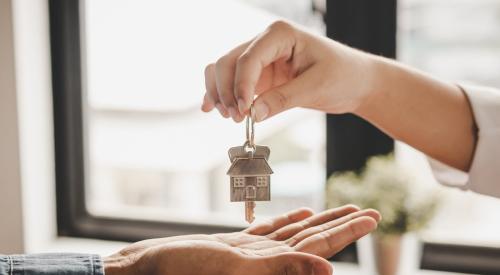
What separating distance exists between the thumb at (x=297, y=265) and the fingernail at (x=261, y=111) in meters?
0.21

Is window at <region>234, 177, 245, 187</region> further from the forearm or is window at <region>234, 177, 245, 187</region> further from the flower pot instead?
the flower pot

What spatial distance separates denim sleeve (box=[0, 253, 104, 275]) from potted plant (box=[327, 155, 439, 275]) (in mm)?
652

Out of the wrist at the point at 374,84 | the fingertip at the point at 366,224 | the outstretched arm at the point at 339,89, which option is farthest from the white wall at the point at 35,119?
the fingertip at the point at 366,224

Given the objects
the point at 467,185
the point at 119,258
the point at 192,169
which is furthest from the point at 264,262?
the point at 192,169

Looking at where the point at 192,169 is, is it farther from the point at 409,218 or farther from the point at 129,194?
the point at 409,218

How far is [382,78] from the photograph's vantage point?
1291 millimetres

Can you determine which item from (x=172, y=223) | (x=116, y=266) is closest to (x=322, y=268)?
(x=116, y=266)

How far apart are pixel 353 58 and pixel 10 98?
3.59 feet

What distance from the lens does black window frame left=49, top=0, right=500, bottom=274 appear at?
1735 millimetres

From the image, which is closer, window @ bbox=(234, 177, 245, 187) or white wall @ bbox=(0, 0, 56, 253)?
window @ bbox=(234, 177, 245, 187)

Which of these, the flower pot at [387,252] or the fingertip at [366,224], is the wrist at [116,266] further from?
the flower pot at [387,252]

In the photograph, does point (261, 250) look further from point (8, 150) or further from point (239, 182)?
point (8, 150)

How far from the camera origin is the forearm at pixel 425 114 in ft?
4.31

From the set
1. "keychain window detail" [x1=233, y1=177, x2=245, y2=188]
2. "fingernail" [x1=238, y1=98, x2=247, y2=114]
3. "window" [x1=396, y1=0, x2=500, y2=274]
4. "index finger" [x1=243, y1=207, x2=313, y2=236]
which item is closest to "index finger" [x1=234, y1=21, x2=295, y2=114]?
Result: "fingernail" [x1=238, y1=98, x2=247, y2=114]
